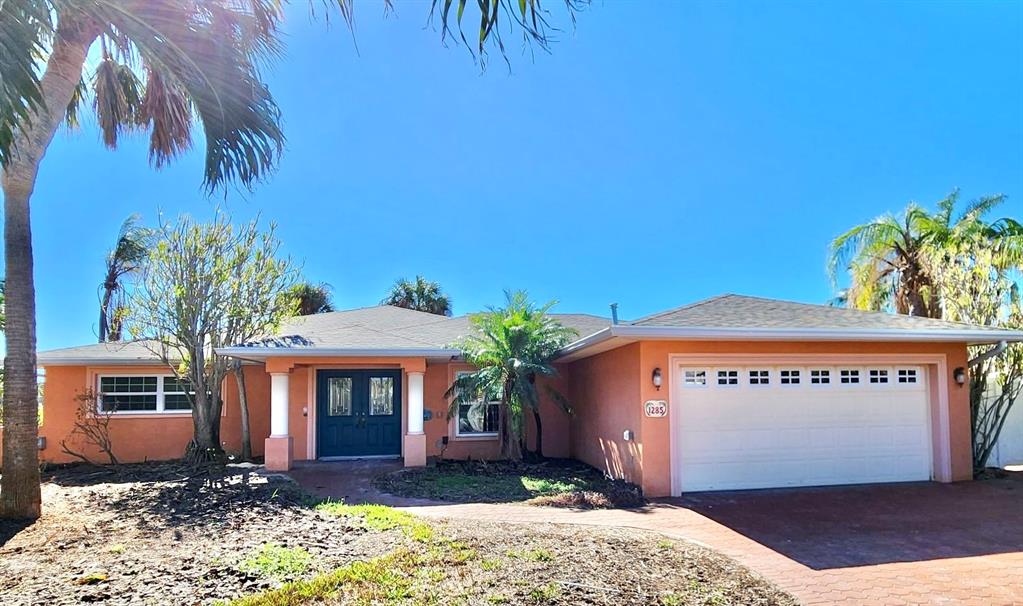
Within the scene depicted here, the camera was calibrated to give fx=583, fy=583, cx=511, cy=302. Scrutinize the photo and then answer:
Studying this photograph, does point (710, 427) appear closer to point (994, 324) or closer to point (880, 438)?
point (880, 438)

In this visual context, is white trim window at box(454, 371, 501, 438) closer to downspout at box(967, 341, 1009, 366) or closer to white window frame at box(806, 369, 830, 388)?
white window frame at box(806, 369, 830, 388)

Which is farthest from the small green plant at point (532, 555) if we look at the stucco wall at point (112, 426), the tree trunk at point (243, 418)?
the stucco wall at point (112, 426)

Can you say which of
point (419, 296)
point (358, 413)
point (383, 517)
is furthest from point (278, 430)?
point (419, 296)

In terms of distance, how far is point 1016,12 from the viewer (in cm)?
876

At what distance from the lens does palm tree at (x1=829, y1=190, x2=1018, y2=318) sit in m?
13.1

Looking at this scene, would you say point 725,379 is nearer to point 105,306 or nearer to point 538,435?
point 538,435

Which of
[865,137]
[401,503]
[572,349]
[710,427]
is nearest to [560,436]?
[572,349]

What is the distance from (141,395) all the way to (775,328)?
13083mm

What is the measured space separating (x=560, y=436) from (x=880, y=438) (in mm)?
6384

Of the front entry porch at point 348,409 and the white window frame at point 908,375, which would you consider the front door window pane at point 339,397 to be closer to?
the front entry porch at point 348,409

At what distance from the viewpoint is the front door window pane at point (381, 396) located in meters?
13.2

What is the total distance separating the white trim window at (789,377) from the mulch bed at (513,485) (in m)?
2.99

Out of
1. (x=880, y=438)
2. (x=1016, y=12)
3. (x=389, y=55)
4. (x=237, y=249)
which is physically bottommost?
(x=880, y=438)

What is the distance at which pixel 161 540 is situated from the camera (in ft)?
19.5
